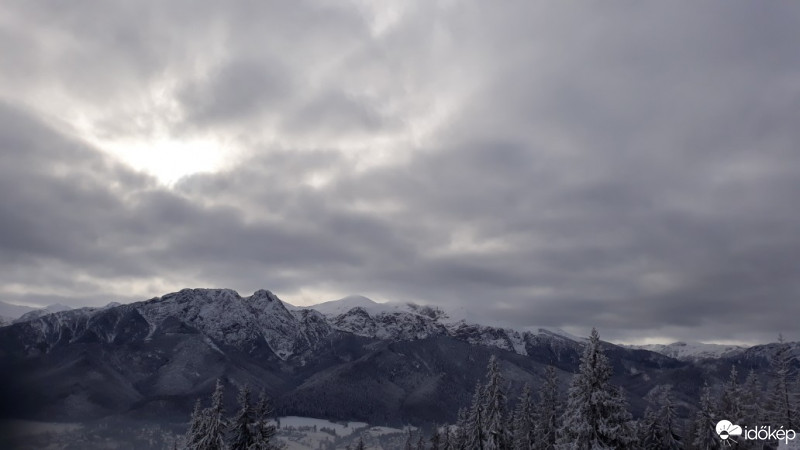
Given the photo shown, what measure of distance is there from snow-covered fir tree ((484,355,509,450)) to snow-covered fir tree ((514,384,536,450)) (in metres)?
10.5

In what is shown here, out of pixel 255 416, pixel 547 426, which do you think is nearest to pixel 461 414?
pixel 547 426

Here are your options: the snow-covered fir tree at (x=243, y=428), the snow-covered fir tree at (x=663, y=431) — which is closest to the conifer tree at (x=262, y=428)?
the snow-covered fir tree at (x=243, y=428)

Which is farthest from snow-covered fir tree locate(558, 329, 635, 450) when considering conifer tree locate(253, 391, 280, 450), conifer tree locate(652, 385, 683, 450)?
conifer tree locate(652, 385, 683, 450)

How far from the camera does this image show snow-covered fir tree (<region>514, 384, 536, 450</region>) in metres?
70.2

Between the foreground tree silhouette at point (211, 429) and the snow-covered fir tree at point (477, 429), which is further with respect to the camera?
the snow-covered fir tree at point (477, 429)

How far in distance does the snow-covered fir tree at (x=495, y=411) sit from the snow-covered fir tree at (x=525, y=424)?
34.5ft

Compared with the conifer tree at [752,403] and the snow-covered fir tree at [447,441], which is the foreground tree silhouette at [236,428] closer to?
the snow-covered fir tree at [447,441]

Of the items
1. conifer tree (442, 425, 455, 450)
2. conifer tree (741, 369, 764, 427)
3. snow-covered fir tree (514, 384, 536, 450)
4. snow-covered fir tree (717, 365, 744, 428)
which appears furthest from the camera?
conifer tree (442, 425, 455, 450)

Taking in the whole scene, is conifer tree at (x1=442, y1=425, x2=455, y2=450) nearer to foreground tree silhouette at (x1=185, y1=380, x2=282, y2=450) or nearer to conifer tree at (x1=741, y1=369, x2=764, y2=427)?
conifer tree at (x1=741, y1=369, x2=764, y2=427)

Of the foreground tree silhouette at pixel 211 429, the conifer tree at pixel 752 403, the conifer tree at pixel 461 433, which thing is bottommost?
the conifer tree at pixel 461 433

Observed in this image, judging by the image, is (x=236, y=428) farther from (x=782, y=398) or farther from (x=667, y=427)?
(x=782, y=398)

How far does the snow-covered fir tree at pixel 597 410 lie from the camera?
39.5m

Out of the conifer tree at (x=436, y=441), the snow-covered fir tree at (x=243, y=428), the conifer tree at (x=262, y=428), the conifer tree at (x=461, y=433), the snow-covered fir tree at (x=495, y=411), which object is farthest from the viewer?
the conifer tree at (x=436, y=441)
